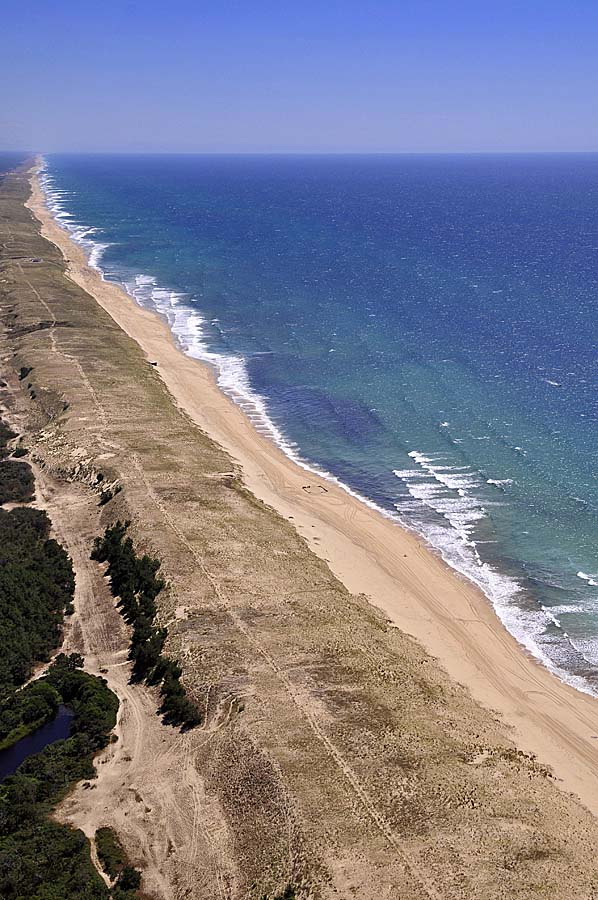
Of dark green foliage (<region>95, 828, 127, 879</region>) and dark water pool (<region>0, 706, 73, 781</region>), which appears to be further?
dark water pool (<region>0, 706, 73, 781</region>)

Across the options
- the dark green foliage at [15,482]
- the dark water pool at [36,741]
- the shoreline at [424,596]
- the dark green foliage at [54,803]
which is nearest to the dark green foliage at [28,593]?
the dark green foliage at [54,803]

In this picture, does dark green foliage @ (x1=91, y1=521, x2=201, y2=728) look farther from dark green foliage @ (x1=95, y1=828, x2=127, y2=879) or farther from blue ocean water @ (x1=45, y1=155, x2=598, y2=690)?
blue ocean water @ (x1=45, y1=155, x2=598, y2=690)

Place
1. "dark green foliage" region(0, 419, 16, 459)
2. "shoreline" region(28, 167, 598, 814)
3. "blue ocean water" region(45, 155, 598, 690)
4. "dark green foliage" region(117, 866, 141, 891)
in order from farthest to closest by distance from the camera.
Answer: "dark green foliage" region(0, 419, 16, 459)
"blue ocean water" region(45, 155, 598, 690)
"shoreline" region(28, 167, 598, 814)
"dark green foliage" region(117, 866, 141, 891)

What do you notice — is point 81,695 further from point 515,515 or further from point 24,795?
point 515,515

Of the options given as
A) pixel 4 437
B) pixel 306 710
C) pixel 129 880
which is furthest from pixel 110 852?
pixel 4 437

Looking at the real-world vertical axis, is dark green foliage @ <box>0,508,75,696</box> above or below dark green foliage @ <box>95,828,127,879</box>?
above

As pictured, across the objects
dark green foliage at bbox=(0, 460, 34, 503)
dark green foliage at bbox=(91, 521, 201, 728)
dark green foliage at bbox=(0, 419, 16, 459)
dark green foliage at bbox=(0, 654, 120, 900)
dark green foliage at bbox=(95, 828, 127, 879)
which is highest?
dark green foliage at bbox=(0, 419, 16, 459)

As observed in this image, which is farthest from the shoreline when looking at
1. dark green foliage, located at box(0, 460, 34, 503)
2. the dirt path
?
dark green foliage, located at box(0, 460, 34, 503)

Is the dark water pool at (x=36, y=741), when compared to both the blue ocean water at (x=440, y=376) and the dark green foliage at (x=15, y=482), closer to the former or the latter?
the dark green foliage at (x=15, y=482)
